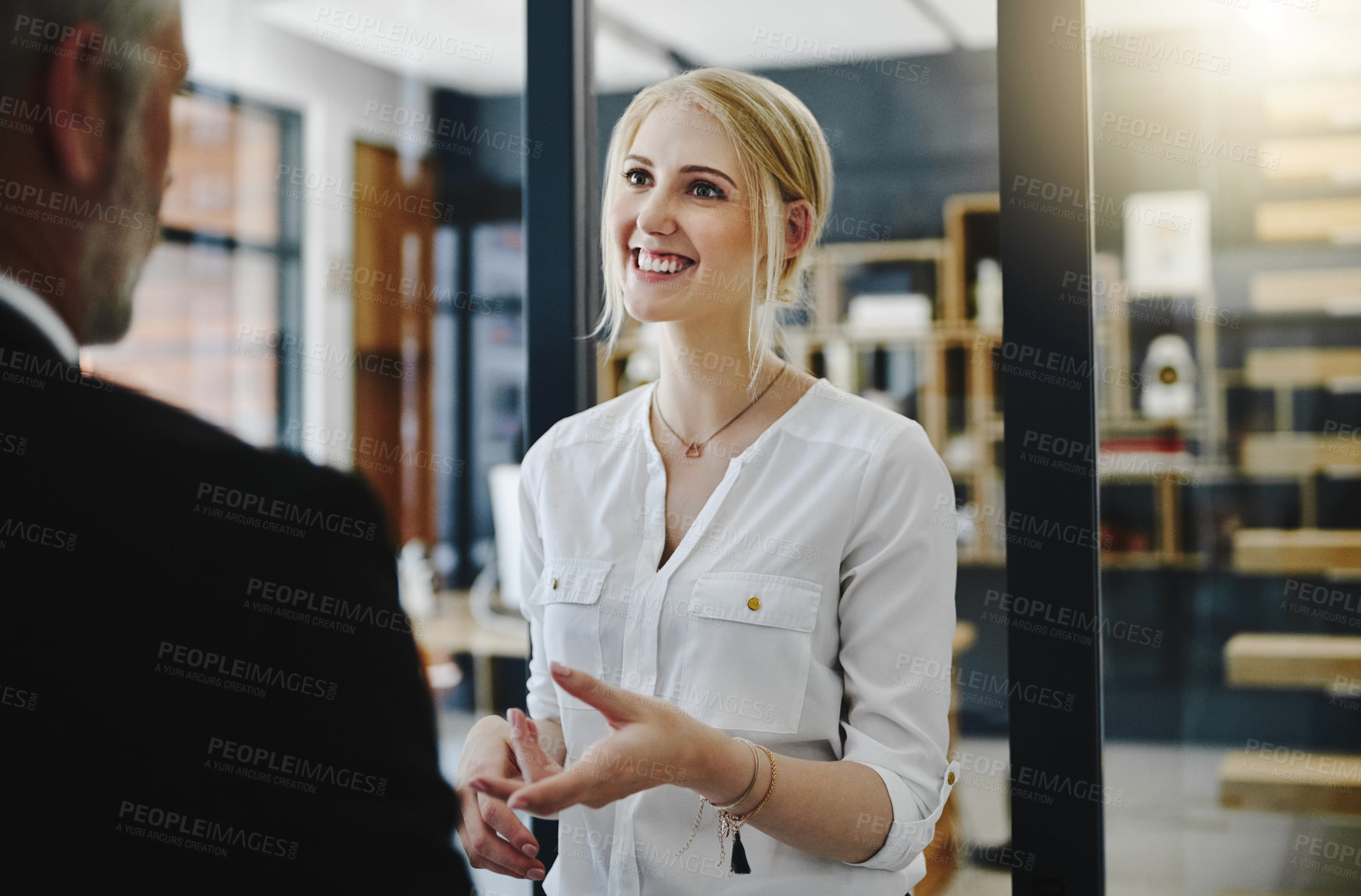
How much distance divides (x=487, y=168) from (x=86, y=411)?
21.6 feet

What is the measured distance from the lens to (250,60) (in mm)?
5723

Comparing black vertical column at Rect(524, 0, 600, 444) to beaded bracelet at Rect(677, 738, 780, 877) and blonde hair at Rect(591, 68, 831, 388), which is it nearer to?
blonde hair at Rect(591, 68, 831, 388)

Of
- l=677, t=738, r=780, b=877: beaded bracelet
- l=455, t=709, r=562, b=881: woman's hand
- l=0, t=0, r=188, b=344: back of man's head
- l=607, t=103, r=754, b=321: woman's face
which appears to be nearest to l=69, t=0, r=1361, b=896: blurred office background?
l=0, t=0, r=188, b=344: back of man's head

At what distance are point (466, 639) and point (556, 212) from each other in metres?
2.73

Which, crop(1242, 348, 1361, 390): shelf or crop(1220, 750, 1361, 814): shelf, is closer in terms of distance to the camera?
crop(1220, 750, 1361, 814): shelf

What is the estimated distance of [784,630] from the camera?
1173mm

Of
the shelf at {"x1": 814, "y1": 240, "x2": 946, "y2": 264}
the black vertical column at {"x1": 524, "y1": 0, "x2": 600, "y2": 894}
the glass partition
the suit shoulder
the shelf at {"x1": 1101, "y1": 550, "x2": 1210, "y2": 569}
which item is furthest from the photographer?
the shelf at {"x1": 814, "y1": 240, "x2": 946, "y2": 264}

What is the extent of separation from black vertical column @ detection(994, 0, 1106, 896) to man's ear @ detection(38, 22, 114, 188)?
0.98m

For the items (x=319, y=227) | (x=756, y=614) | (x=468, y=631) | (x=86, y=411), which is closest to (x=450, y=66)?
(x=319, y=227)

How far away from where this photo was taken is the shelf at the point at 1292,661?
1490 mm

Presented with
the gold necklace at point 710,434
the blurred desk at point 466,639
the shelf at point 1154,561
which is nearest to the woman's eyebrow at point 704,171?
the gold necklace at point 710,434

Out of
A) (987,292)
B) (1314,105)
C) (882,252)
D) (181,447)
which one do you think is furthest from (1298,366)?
(882,252)

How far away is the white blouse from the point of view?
3.74 ft

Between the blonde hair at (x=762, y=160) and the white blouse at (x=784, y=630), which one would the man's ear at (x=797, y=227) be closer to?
the blonde hair at (x=762, y=160)
